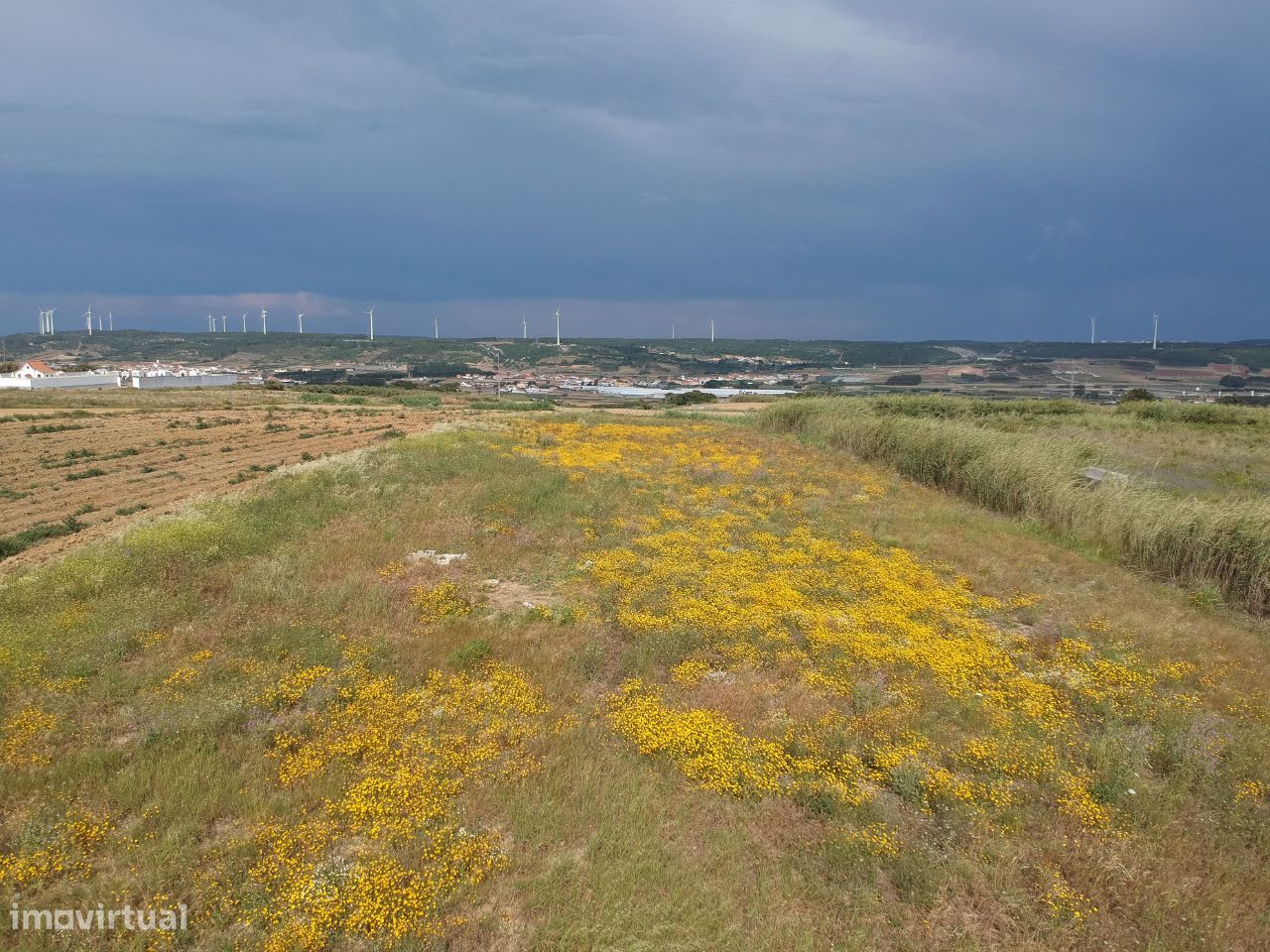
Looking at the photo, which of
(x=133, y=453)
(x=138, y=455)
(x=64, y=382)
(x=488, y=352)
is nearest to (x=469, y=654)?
(x=138, y=455)

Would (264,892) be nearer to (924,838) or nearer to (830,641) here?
(924,838)

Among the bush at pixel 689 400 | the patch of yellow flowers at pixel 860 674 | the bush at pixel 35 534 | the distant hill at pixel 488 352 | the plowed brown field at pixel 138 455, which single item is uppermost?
the distant hill at pixel 488 352

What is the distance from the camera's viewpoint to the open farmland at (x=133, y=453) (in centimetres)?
1497

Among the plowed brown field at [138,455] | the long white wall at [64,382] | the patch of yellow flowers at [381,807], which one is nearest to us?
the patch of yellow flowers at [381,807]

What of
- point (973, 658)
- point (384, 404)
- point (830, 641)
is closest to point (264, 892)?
point (830, 641)

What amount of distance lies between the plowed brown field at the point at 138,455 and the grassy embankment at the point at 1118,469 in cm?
2319

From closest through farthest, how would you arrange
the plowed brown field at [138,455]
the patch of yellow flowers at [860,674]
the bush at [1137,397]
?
the patch of yellow flowers at [860,674]
the plowed brown field at [138,455]
the bush at [1137,397]

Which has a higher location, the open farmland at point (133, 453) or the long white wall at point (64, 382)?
the long white wall at point (64, 382)

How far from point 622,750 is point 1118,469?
84.7 ft

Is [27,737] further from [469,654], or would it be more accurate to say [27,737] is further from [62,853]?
[469,654]

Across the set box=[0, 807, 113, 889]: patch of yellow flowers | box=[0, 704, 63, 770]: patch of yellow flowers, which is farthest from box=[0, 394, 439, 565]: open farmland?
box=[0, 807, 113, 889]: patch of yellow flowers

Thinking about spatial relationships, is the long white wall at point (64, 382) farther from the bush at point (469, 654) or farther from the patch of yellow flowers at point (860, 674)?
the patch of yellow flowers at point (860, 674)

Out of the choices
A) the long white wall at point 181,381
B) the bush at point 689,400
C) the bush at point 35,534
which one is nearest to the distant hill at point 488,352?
the long white wall at point 181,381

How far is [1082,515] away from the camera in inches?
645
